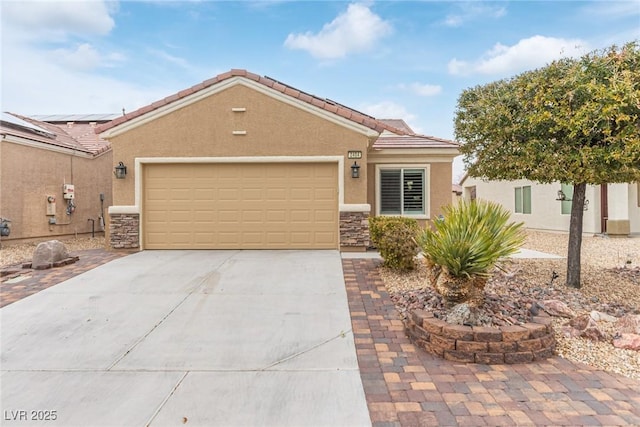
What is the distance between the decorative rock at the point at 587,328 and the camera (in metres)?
4.23

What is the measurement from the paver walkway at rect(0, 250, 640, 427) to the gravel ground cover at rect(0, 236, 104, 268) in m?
9.38

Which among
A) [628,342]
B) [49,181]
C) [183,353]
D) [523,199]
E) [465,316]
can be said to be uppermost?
[49,181]

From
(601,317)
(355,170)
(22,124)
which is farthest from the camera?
(22,124)

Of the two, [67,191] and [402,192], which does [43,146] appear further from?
[402,192]

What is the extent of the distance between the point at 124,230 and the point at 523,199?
61.3 feet

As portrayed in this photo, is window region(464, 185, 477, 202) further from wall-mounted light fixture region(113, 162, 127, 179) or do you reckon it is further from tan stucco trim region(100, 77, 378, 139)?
wall-mounted light fixture region(113, 162, 127, 179)

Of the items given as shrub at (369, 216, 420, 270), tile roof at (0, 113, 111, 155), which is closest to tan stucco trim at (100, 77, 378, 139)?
tile roof at (0, 113, 111, 155)

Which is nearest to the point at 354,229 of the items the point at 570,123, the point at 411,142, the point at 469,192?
the point at 411,142

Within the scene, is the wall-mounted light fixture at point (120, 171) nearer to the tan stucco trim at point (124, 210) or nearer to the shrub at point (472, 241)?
the tan stucco trim at point (124, 210)

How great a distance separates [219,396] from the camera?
3.21 metres

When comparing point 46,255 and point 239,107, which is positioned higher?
point 239,107

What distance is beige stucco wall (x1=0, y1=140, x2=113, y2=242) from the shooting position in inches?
424

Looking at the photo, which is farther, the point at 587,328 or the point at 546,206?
the point at 546,206

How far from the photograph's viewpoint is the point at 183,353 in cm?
404
